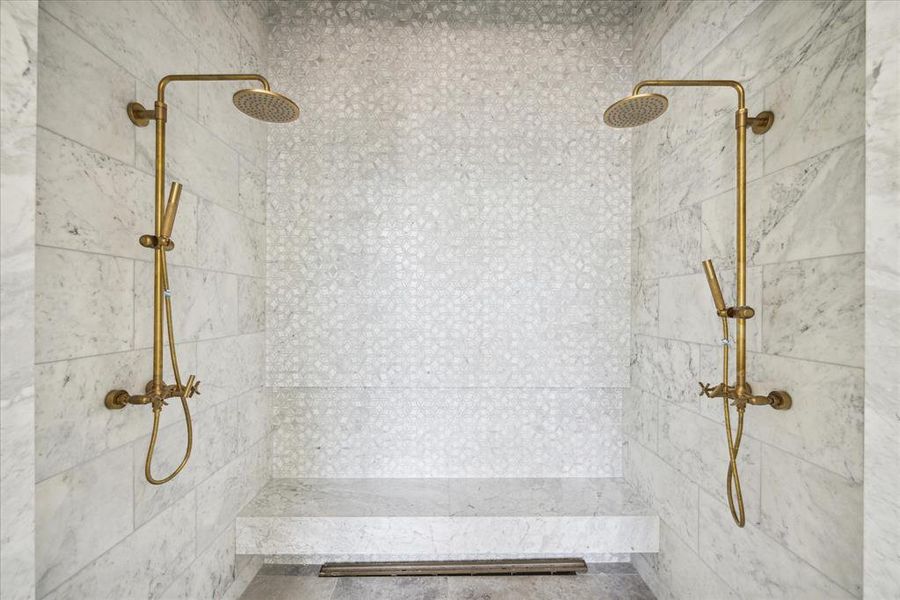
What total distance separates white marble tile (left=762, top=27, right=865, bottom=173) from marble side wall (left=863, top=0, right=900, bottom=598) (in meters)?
0.26

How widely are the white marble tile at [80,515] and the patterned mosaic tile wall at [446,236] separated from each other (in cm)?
88

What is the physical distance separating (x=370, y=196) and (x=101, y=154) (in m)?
1.07

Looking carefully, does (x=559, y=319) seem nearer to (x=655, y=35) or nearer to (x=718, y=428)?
(x=718, y=428)

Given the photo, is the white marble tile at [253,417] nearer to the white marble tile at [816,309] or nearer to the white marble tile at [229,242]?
the white marble tile at [229,242]

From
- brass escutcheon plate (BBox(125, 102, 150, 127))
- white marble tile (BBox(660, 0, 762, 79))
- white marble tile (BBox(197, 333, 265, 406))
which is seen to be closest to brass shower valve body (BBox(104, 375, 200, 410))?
white marble tile (BBox(197, 333, 265, 406))

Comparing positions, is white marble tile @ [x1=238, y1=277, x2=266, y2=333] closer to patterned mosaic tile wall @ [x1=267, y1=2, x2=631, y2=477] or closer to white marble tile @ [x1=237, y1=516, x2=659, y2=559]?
patterned mosaic tile wall @ [x1=267, y1=2, x2=631, y2=477]

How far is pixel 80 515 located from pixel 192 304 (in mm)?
662

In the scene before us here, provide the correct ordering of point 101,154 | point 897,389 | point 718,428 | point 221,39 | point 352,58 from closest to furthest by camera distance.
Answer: point 897,389 < point 101,154 < point 718,428 < point 221,39 < point 352,58

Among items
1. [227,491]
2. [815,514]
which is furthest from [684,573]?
[227,491]

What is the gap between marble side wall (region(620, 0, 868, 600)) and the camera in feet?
3.07

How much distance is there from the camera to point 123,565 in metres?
1.12

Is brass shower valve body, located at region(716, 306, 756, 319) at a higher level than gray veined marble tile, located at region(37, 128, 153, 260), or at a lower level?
lower

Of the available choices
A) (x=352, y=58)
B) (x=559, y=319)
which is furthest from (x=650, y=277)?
(x=352, y=58)

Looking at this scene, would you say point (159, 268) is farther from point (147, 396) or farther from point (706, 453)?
point (706, 453)
